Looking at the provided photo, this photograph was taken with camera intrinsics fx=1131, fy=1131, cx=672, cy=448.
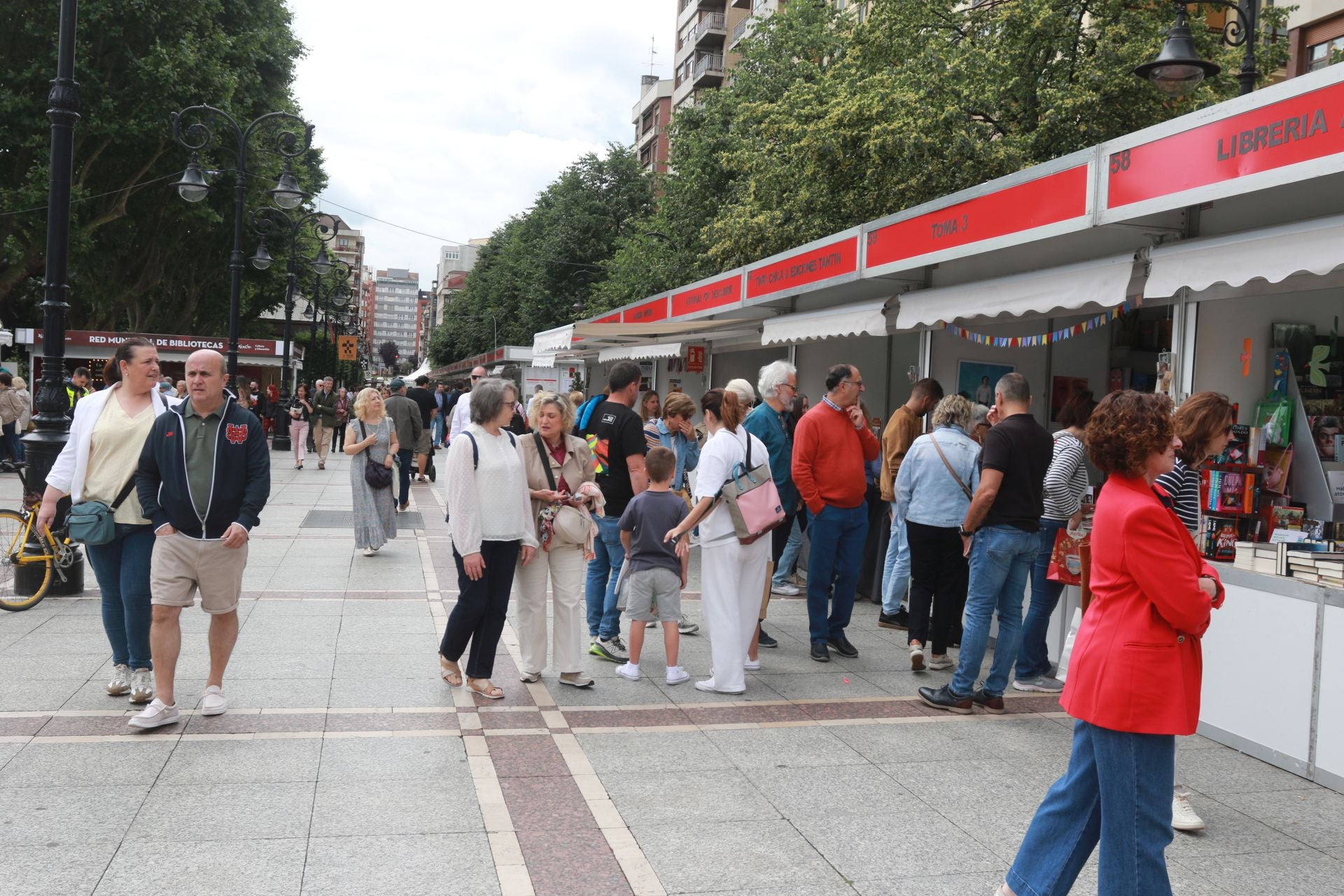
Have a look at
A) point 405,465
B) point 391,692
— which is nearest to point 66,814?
point 391,692

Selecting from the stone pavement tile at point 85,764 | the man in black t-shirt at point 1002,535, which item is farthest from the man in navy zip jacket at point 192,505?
the man in black t-shirt at point 1002,535

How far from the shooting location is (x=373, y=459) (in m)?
11.2

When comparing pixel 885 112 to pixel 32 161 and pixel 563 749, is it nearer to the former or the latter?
pixel 563 749

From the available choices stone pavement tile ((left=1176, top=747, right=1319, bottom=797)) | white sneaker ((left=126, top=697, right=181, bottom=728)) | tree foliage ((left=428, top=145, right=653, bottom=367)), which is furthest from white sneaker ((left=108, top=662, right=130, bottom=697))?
tree foliage ((left=428, top=145, right=653, bottom=367))

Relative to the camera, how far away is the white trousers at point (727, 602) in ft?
21.3

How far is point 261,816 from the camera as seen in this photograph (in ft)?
14.3

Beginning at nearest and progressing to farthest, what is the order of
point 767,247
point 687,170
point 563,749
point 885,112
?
point 563,749, point 885,112, point 767,247, point 687,170

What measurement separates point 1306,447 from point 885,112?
48.2 ft

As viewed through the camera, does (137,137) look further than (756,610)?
Yes

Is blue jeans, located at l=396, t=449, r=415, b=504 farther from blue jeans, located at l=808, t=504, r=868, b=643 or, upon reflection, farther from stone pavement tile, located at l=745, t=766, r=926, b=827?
stone pavement tile, located at l=745, t=766, r=926, b=827

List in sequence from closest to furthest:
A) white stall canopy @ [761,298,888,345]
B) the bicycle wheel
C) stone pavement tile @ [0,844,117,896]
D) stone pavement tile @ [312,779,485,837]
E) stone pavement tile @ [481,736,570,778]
Answer: stone pavement tile @ [0,844,117,896], stone pavement tile @ [312,779,485,837], stone pavement tile @ [481,736,570,778], the bicycle wheel, white stall canopy @ [761,298,888,345]

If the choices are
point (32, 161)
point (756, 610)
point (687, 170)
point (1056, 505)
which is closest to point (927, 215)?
point (1056, 505)

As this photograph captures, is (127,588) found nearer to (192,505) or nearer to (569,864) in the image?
(192,505)

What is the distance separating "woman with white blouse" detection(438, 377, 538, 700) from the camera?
19.1 ft
